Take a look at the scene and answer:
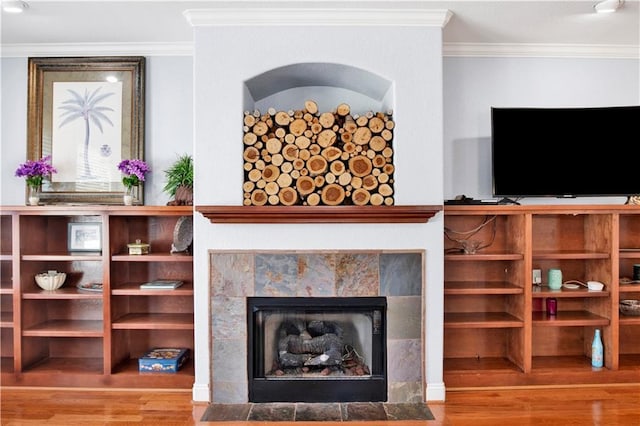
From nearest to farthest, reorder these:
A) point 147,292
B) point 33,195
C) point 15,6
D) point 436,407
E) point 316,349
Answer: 1. point 15,6
2. point 436,407
3. point 316,349
4. point 147,292
5. point 33,195

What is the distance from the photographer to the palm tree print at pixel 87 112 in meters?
3.43

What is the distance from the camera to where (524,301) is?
3.12m

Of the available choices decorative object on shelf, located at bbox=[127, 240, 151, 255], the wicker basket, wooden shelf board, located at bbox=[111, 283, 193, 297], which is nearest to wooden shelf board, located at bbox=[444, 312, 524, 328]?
the wicker basket

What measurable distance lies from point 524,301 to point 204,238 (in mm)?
2189

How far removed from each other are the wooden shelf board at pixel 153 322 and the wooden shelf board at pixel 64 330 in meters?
0.16

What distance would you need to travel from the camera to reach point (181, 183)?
3.25 meters

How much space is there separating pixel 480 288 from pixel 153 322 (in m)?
2.27

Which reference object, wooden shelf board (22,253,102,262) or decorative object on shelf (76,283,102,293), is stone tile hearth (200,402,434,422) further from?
wooden shelf board (22,253,102,262)

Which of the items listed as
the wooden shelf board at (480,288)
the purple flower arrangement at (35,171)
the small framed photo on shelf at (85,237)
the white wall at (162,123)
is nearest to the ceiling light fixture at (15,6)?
the white wall at (162,123)

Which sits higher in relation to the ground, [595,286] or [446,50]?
[446,50]

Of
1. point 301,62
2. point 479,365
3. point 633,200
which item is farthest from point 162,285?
point 633,200

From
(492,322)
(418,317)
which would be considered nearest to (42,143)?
(418,317)

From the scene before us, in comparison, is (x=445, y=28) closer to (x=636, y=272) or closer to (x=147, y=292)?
(x=636, y=272)

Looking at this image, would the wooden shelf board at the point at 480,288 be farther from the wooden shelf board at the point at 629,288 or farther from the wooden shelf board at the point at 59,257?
the wooden shelf board at the point at 59,257
